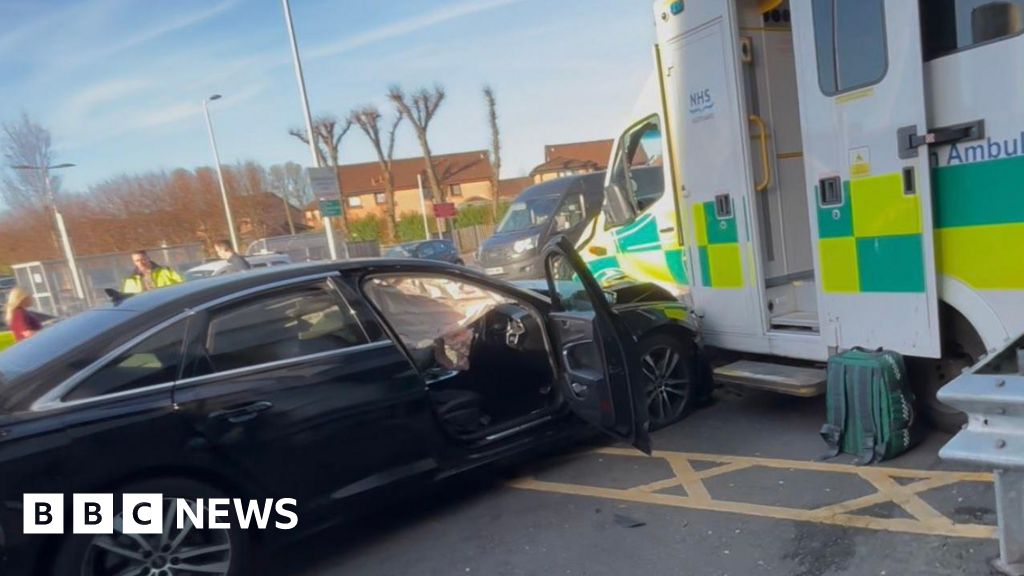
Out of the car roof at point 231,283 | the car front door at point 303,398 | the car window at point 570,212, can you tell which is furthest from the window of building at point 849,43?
the car window at point 570,212

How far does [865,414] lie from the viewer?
370 cm

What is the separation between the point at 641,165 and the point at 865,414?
2.94 metres

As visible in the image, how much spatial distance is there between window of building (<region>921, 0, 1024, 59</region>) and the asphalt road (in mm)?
2200

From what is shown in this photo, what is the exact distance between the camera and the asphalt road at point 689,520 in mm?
2914

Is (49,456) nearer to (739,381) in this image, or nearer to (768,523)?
(768,523)

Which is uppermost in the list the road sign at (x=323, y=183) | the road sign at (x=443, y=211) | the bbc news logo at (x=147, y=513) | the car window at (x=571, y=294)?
the road sign at (x=323, y=183)

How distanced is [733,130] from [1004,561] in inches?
115

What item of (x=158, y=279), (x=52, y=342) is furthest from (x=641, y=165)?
(x=158, y=279)

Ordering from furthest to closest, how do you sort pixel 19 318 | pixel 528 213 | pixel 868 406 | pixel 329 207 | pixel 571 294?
pixel 528 213 → pixel 329 207 → pixel 19 318 → pixel 571 294 → pixel 868 406

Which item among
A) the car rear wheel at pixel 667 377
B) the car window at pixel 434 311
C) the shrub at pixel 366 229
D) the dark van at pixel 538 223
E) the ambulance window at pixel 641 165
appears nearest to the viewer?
the car window at pixel 434 311

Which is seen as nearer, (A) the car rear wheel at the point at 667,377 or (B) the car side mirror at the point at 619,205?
(A) the car rear wheel at the point at 667,377

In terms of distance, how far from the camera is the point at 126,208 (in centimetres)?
3141

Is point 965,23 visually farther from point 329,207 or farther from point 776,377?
point 329,207

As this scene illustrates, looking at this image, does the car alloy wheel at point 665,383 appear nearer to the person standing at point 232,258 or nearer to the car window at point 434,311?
the car window at point 434,311
